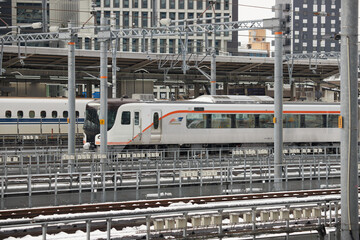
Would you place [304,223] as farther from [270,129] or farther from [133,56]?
[133,56]

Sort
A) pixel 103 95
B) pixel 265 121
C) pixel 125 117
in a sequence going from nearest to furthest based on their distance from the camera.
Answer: pixel 103 95 → pixel 125 117 → pixel 265 121

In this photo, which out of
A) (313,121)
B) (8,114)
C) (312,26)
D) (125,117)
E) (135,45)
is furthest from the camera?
(312,26)

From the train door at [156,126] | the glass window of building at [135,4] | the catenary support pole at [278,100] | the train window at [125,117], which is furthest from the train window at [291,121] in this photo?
the glass window of building at [135,4]

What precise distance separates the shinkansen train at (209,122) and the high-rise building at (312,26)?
9671cm

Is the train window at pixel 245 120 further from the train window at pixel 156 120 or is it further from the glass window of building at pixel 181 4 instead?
the glass window of building at pixel 181 4

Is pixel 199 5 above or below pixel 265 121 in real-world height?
above

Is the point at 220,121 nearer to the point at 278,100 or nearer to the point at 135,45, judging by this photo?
the point at 278,100

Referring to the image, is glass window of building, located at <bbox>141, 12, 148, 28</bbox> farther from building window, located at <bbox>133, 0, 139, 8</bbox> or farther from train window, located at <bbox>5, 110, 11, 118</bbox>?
train window, located at <bbox>5, 110, 11, 118</bbox>

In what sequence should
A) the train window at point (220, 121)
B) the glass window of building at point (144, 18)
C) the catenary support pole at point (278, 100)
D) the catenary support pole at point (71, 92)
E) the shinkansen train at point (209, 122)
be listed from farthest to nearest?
the glass window of building at point (144, 18), the train window at point (220, 121), the shinkansen train at point (209, 122), the catenary support pole at point (71, 92), the catenary support pole at point (278, 100)

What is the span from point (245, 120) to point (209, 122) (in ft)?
7.80

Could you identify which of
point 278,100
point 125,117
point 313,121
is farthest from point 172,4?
point 278,100

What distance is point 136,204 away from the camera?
19.3 meters

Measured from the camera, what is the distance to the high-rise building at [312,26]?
12975 cm

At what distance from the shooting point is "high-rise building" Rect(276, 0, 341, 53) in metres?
130
